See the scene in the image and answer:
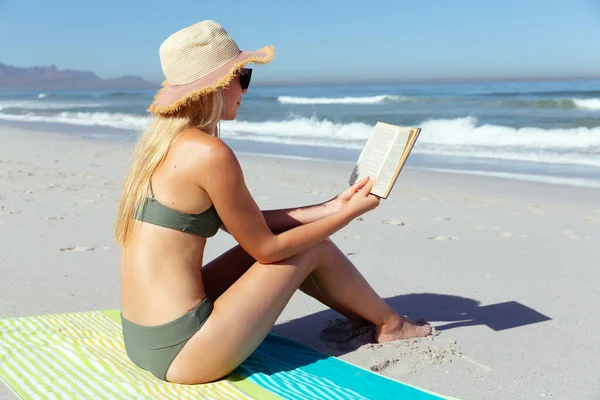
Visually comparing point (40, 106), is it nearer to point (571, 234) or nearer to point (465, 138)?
point (465, 138)

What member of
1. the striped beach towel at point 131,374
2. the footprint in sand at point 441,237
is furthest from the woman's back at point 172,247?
the footprint in sand at point 441,237

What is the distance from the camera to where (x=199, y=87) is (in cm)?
240

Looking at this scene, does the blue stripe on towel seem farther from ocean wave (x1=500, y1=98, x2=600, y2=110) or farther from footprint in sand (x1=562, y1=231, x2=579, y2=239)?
ocean wave (x1=500, y1=98, x2=600, y2=110)

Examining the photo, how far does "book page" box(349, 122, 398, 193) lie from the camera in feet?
8.98

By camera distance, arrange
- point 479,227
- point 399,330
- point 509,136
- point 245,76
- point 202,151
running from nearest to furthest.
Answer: point 202,151, point 245,76, point 399,330, point 479,227, point 509,136

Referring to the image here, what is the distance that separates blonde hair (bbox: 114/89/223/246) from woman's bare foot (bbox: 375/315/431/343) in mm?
1302

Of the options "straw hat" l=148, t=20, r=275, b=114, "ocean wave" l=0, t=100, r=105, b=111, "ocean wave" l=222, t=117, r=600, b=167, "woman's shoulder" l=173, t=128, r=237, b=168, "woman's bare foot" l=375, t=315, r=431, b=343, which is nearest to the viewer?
"woman's shoulder" l=173, t=128, r=237, b=168

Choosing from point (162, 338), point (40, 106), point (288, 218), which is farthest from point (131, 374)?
point (40, 106)

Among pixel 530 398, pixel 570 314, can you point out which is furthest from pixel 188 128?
pixel 570 314

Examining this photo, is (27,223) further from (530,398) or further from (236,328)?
(530,398)

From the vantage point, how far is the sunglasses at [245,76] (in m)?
2.52

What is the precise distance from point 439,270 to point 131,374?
2496mm

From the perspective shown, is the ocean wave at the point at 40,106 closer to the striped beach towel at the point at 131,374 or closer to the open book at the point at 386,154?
the striped beach towel at the point at 131,374

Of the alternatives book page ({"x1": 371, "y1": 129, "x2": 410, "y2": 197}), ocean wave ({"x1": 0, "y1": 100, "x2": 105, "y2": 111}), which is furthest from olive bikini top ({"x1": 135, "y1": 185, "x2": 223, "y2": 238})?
ocean wave ({"x1": 0, "y1": 100, "x2": 105, "y2": 111})
